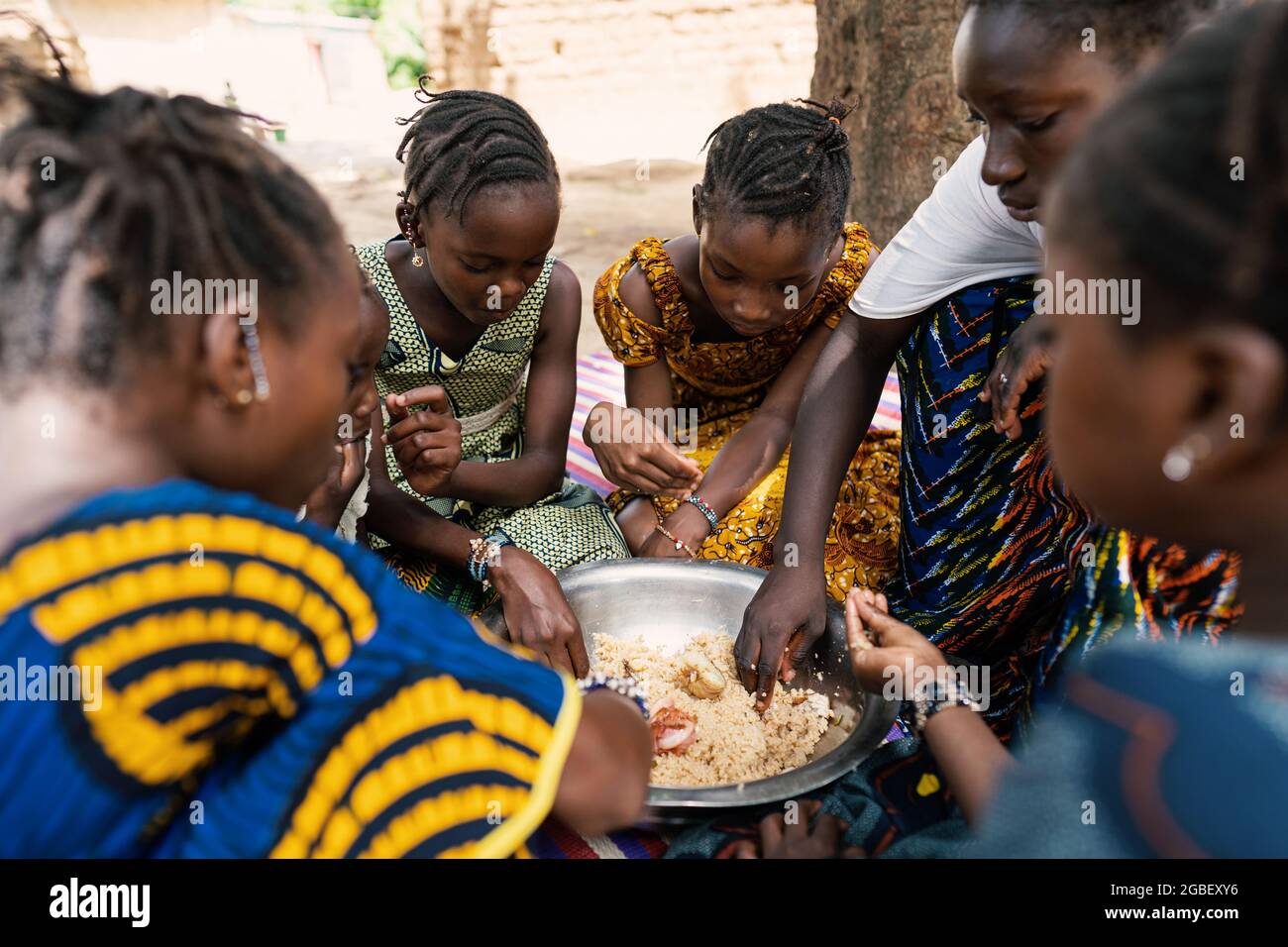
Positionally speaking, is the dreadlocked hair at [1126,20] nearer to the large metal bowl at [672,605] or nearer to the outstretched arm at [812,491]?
the outstretched arm at [812,491]

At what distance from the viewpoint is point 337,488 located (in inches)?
65.4

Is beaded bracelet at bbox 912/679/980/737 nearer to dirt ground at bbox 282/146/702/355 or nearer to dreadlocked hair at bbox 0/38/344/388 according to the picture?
dreadlocked hair at bbox 0/38/344/388

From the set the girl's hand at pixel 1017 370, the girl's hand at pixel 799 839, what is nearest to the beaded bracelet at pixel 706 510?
the girl's hand at pixel 1017 370

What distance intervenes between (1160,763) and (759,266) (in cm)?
142

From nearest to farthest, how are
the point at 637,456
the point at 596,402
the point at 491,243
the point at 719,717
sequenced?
the point at 719,717 < the point at 491,243 < the point at 637,456 < the point at 596,402

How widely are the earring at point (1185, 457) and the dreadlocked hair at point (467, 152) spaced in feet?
4.79

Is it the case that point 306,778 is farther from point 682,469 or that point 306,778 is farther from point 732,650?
point 682,469

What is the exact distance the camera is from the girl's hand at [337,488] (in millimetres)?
1634

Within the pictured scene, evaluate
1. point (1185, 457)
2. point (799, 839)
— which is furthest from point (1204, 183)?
point (799, 839)

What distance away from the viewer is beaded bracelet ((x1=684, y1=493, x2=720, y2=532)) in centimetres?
228

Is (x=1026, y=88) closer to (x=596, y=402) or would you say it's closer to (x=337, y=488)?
(x=337, y=488)

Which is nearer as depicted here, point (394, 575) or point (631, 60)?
point (394, 575)

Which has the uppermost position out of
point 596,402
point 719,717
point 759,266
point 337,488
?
point 759,266
